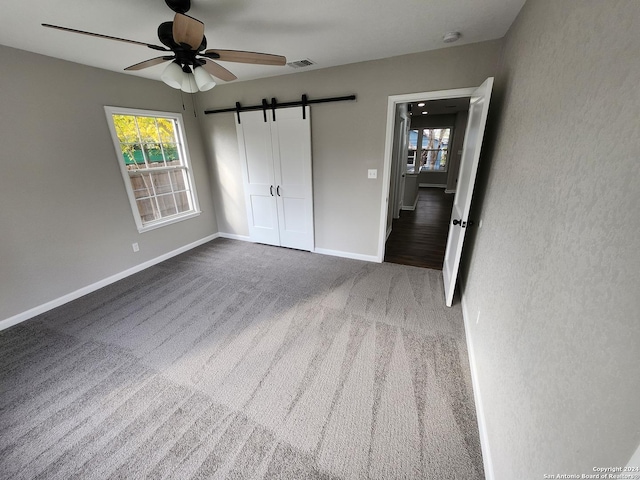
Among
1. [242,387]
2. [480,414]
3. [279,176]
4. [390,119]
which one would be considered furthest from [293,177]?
[480,414]

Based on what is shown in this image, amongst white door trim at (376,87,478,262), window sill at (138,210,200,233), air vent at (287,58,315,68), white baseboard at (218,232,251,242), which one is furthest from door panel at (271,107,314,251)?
window sill at (138,210,200,233)

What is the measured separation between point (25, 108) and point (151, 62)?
164 cm

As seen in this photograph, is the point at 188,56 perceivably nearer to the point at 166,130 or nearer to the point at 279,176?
the point at 279,176

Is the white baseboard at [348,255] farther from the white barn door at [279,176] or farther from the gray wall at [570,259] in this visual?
the gray wall at [570,259]

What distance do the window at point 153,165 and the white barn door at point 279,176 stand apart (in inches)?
37.7

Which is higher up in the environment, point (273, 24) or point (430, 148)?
point (273, 24)

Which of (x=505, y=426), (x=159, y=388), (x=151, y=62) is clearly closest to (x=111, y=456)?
(x=159, y=388)

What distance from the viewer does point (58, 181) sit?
2.62 metres

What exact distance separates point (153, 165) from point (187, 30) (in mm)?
2667

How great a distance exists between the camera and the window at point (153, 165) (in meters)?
3.19

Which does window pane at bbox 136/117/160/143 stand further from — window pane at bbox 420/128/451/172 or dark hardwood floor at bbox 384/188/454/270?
window pane at bbox 420/128/451/172

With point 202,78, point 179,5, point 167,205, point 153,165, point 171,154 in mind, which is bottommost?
point 167,205

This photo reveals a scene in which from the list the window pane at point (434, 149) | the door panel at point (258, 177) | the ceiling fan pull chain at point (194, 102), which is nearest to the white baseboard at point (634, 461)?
the door panel at point (258, 177)

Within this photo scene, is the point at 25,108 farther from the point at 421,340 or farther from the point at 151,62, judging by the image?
the point at 421,340
